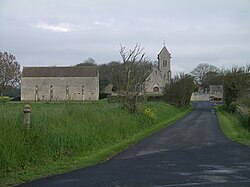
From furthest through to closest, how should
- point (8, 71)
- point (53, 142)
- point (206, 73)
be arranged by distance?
point (206, 73), point (8, 71), point (53, 142)

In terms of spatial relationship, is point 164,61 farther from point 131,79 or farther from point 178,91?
point 131,79

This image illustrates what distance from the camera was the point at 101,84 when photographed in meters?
116

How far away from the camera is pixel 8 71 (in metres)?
85.7

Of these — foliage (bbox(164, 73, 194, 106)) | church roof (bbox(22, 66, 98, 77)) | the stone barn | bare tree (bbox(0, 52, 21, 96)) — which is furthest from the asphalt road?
church roof (bbox(22, 66, 98, 77))

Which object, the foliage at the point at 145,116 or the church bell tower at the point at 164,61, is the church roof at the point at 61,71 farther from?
the foliage at the point at 145,116

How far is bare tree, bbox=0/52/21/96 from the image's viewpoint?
82.6 m

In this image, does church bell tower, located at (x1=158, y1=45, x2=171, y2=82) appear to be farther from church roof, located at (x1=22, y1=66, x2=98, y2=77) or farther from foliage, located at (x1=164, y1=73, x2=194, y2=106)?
foliage, located at (x1=164, y1=73, x2=194, y2=106)

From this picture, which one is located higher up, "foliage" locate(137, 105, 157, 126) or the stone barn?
the stone barn

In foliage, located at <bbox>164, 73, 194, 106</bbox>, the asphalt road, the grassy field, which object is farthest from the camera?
foliage, located at <bbox>164, 73, 194, 106</bbox>

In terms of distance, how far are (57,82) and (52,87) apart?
194 centimetres

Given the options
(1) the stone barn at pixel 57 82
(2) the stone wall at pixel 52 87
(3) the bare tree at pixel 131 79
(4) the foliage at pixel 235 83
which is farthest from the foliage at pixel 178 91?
(2) the stone wall at pixel 52 87

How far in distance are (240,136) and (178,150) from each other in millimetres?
6994

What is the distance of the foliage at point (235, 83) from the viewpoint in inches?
1842

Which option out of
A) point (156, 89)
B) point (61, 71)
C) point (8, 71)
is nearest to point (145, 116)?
point (8, 71)
